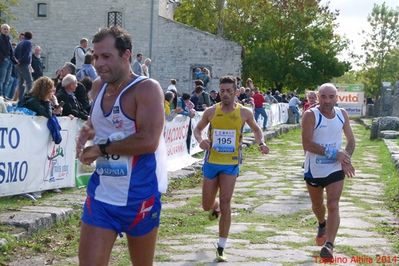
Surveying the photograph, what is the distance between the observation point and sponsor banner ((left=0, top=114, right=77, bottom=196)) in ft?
30.9

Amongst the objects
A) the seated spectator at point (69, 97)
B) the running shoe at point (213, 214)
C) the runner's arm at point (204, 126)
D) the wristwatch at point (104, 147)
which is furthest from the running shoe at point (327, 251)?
the seated spectator at point (69, 97)

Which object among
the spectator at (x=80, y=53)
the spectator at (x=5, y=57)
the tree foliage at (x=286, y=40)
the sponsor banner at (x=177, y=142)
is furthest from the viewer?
the tree foliage at (x=286, y=40)

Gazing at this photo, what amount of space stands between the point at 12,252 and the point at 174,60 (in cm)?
3750

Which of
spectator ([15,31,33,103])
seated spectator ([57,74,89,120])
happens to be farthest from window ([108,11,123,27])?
seated spectator ([57,74,89,120])

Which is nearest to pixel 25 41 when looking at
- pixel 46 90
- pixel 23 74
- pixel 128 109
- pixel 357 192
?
pixel 23 74

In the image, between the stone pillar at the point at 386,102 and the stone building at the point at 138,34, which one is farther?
the stone building at the point at 138,34

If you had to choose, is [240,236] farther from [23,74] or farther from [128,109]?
[23,74]

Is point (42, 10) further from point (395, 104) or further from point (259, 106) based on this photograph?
point (259, 106)

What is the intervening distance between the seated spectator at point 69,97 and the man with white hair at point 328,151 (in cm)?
470

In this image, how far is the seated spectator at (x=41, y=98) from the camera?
10320 millimetres

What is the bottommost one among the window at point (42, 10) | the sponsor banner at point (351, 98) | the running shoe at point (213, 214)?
the sponsor banner at point (351, 98)

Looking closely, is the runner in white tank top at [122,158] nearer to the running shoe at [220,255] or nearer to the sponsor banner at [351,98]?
the running shoe at [220,255]

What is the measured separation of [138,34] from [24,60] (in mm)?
28527

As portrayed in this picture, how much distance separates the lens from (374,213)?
35.4ft
